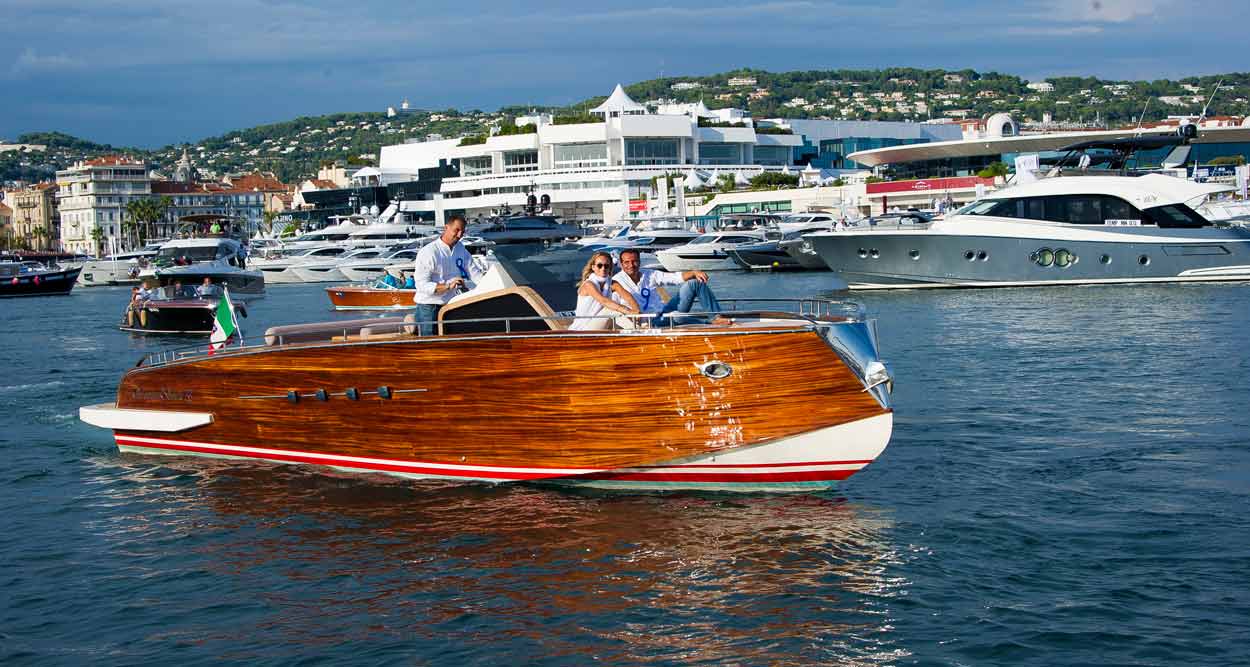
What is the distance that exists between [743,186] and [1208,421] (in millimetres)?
97060

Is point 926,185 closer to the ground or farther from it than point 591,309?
farther from it

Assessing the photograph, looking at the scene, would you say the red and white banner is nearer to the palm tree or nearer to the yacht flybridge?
the yacht flybridge

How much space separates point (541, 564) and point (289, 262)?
6097 centimetres

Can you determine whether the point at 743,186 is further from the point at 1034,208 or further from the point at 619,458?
the point at 619,458

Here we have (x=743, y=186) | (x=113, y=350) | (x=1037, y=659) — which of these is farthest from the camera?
(x=743, y=186)

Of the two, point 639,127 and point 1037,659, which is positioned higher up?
point 639,127

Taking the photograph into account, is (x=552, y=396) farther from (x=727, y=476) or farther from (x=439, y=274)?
(x=439, y=274)

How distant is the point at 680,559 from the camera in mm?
9875

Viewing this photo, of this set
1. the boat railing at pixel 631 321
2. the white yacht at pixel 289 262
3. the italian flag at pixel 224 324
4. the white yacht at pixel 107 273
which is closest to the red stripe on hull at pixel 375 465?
the boat railing at pixel 631 321

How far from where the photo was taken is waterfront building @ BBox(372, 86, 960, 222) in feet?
382

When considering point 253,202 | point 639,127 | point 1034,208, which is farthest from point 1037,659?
point 253,202

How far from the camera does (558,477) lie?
38.1 ft

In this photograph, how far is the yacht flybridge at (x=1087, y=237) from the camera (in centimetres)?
3459

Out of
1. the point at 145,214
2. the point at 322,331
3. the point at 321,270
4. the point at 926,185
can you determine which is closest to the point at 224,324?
the point at 322,331
